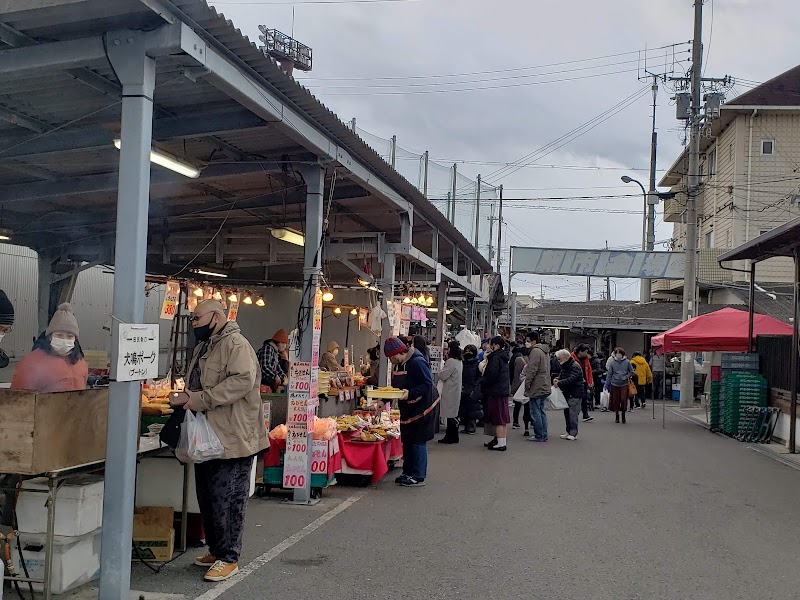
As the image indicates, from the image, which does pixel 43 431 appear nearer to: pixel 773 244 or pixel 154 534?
pixel 154 534

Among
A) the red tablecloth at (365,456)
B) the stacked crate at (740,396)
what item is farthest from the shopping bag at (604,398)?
the red tablecloth at (365,456)

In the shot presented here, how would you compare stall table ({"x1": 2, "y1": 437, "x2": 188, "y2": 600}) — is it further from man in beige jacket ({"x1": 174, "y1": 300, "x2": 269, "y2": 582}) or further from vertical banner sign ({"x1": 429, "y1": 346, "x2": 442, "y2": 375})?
vertical banner sign ({"x1": 429, "y1": 346, "x2": 442, "y2": 375})

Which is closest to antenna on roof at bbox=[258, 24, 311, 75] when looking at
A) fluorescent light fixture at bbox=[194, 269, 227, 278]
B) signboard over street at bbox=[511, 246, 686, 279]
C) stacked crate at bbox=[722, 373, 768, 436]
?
fluorescent light fixture at bbox=[194, 269, 227, 278]

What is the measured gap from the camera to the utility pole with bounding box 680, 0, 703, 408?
22.1 meters

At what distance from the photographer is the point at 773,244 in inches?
567

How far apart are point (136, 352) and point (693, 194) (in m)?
19.9

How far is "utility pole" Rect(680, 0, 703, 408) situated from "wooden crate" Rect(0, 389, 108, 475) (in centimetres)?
1975

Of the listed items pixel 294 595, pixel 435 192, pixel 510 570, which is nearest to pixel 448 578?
pixel 510 570

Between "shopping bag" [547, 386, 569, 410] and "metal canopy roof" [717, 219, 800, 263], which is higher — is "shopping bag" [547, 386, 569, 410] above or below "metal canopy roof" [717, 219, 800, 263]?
below

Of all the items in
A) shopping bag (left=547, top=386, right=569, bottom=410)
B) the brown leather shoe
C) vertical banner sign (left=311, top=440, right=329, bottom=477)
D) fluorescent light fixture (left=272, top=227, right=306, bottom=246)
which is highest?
fluorescent light fixture (left=272, top=227, right=306, bottom=246)

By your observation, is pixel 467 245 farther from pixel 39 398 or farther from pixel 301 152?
pixel 39 398

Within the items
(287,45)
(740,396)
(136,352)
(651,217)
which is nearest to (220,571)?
(136,352)

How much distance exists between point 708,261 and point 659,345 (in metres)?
13.0

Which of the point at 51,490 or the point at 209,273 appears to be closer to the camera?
the point at 51,490
